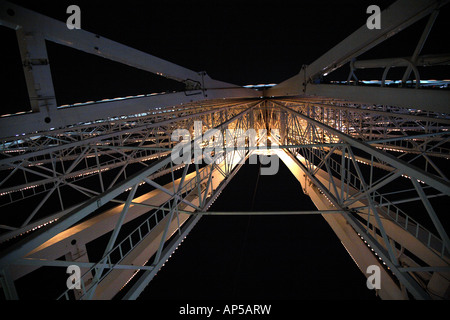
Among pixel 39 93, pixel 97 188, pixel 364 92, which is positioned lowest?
pixel 97 188

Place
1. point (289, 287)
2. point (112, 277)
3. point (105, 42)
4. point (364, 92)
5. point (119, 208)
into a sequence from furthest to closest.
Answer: point (289, 287) < point (119, 208) < point (112, 277) < point (105, 42) < point (364, 92)

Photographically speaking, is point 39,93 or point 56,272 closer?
point 39,93
